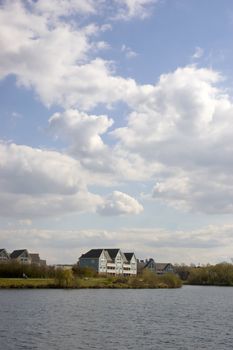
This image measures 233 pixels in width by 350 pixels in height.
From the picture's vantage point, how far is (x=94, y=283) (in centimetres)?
10769

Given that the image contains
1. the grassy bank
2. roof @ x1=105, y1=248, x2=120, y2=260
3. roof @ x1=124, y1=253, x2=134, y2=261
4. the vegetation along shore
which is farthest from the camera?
roof @ x1=124, y1=253, x2=134, y2=261

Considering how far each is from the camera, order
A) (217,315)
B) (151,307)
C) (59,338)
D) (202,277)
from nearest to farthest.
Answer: (59,338), (217,315), (151,307), (202,277)

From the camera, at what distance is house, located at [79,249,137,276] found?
16612cm

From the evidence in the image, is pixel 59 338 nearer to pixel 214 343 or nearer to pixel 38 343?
pixel 38 343

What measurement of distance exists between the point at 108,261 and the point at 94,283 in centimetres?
6250

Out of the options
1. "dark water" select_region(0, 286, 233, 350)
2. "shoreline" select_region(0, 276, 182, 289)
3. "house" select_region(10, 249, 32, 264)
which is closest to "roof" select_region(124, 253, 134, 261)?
"house" select_region(10, 249, 32, 264)

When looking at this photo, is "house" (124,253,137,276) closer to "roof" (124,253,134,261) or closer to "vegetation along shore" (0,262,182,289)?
"roof" (124,253,134,261)

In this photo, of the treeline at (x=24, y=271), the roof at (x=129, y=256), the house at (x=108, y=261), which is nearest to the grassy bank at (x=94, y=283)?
the treeline at (x=24, y=271)

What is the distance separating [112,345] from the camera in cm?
3338

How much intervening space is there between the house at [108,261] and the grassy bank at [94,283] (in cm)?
4459

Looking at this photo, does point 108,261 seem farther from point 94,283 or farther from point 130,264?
point 94,283

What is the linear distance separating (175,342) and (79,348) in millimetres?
7381

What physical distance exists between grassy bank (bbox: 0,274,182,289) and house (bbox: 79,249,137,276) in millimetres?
44593

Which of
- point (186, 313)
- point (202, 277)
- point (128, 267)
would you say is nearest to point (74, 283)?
point (186, 313)
